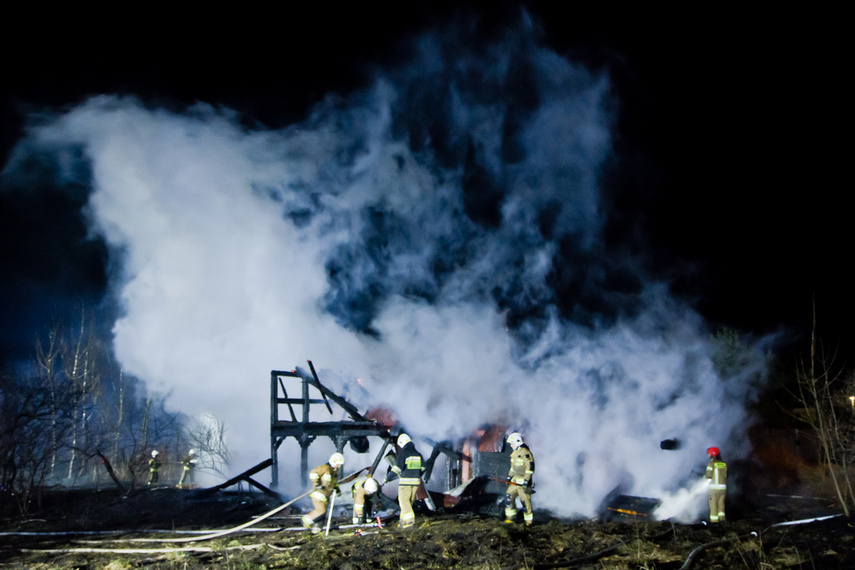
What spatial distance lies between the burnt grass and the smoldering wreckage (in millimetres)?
29

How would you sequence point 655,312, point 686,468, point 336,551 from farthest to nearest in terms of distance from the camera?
point 655,312
point 686,468
point 336,551

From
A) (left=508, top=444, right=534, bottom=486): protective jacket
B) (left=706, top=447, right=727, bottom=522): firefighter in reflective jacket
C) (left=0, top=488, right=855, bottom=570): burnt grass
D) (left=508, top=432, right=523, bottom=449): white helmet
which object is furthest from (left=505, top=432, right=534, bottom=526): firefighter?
(left=706, top=447, right=727, bottom=522): firefighter in reflective jacket

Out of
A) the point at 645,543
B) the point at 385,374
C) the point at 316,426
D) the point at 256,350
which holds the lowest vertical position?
the point at 645,543

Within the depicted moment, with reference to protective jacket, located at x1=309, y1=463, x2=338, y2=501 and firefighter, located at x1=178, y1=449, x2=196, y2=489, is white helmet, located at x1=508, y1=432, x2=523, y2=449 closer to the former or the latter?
→ protective jacket, located at x1=309, y1=463, x2=338, y2=501

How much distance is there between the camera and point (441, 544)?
8.44 meters

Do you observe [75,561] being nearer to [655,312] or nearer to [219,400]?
[655,312]

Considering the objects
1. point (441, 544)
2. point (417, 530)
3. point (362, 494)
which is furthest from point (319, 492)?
point (441, 544)

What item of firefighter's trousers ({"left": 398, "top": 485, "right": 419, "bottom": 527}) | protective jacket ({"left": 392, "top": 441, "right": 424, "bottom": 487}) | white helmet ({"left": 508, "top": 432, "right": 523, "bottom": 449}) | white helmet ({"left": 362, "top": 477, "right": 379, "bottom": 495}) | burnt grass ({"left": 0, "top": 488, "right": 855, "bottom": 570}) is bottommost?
burnt grass ({"left": 0, "top": 488, "right": 855, "bottom": 570})

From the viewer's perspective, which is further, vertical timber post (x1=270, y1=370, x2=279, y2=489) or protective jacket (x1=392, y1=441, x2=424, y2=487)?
vertical timber post (x1=270, y1=370, x2=279, y2=489)

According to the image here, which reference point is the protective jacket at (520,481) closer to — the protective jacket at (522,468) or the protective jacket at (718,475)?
the protective jacket at (522,468)

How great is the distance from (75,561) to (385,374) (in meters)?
9.60

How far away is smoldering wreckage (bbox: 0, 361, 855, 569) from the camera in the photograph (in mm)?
7633

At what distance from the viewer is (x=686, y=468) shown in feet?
44.8

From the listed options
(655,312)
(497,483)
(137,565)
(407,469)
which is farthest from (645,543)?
(655,312)
